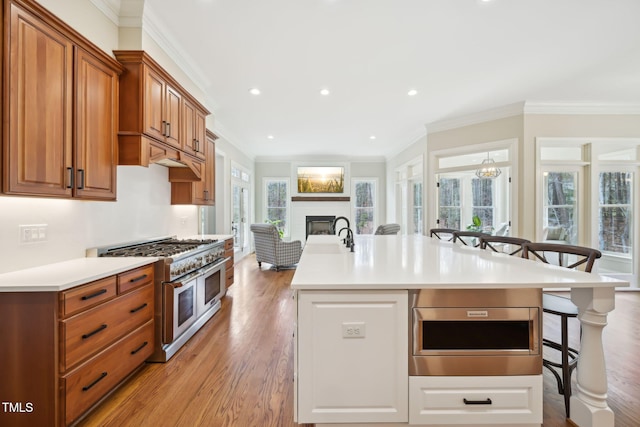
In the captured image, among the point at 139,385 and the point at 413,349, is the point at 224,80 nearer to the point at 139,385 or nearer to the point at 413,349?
the point at 139,385

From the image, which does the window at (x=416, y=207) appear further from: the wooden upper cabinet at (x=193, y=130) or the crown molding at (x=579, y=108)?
the wooden upper cabinet at (x=193, y=130)

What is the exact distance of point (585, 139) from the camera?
13.4ft

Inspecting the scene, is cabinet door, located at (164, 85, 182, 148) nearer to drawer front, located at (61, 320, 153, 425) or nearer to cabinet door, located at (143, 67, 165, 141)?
cabinet door, located at (143, 67, 165, 141)

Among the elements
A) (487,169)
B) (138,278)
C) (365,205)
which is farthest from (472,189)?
(138,278)

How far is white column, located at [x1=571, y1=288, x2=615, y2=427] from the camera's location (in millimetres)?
1417

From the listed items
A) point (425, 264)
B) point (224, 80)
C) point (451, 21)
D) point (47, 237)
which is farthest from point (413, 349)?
point (224, 80)

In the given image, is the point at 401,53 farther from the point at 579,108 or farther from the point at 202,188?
the point at 579,108

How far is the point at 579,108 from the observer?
4.06m

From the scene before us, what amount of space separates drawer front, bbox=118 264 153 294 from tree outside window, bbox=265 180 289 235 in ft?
20.3

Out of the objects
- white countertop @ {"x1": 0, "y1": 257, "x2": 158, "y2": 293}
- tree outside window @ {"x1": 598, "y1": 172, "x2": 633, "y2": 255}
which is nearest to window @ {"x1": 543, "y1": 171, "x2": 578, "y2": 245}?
tree outside window @ {"x1": 598, "y1": 172, "x2": 633, "y2": 255}

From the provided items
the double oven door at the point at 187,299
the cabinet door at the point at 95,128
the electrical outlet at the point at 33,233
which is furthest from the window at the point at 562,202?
the electrical outlet at the point at 33,233

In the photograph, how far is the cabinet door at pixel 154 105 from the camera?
7.31 ft

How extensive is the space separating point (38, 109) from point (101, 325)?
1287 mm

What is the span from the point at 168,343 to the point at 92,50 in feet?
7.38
